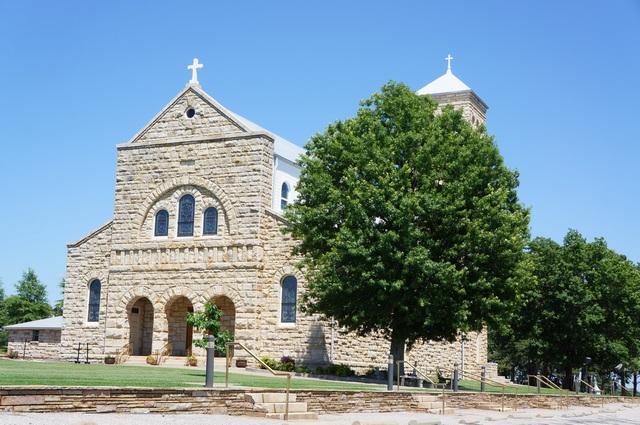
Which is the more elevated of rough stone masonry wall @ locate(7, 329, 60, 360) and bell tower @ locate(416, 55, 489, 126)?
bell tower @ locate(416, 55, 489, 126)

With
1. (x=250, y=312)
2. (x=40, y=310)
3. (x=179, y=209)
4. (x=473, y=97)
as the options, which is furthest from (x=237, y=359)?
(x=40, y=310)

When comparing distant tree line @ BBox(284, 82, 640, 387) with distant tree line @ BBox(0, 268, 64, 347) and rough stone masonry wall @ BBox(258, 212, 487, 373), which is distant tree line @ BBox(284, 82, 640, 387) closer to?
rough stone masonry wall @ BBox(258, 212, 487, 373)

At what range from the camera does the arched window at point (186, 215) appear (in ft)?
144

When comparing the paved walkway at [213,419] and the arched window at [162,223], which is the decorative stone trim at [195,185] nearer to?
the arched window at [162,223]

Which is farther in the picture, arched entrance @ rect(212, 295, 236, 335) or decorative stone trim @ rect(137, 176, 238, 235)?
arched entrance @ rect(212, 295, 236, 335)

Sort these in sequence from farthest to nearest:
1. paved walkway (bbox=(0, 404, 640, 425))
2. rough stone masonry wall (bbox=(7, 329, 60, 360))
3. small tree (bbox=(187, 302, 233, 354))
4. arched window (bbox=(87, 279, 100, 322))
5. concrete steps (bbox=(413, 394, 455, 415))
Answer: rough stone masonry wall (bbox=(7, 329, 60, 360)), arched window (bbox=(87, 279, 100, 322)), small tree (bbox=(187, 302, 233, 354)), concrete steps (bbox=(413, 394, 455, 415)), paved walkway (bbox=(0, 404, 640, 425))

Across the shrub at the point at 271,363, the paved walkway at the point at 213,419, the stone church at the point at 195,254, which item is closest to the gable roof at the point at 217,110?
the stone church at the point at 195,254

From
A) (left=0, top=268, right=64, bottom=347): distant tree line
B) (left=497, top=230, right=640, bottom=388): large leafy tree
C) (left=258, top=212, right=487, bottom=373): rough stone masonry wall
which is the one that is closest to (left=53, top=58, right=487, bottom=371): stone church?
(left=258, top=212, right=487, bottom=373): rough stone masonry wall

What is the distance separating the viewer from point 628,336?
58.1m

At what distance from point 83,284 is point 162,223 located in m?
5.71

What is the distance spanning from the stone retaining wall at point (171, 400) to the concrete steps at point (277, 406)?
0.18 m

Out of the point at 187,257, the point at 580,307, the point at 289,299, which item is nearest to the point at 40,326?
the point at 187,257

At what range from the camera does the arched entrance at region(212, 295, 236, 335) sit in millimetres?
42969

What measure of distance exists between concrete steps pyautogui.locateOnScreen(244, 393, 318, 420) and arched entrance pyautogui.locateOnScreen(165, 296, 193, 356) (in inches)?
898
